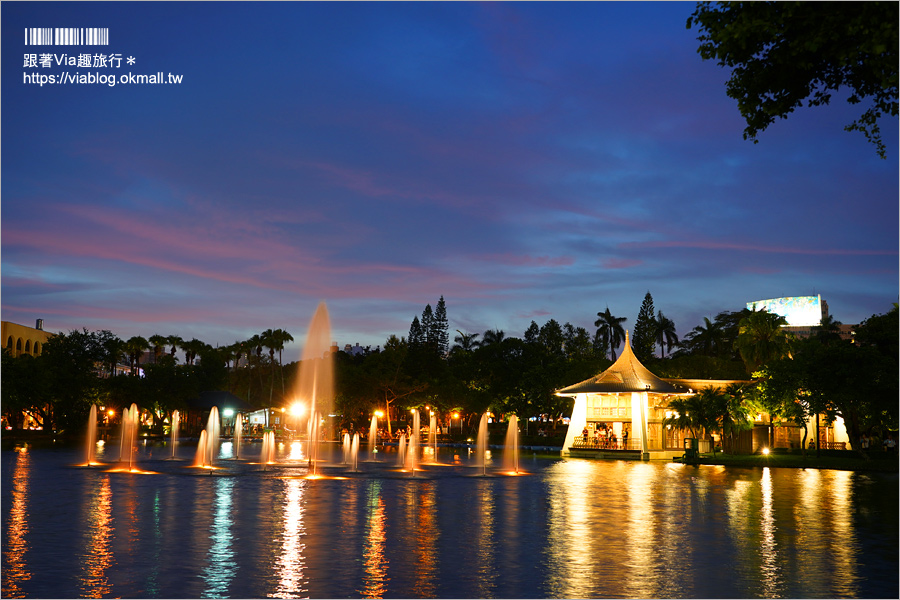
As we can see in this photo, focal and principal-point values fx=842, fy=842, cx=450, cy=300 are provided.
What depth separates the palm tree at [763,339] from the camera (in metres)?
61.4

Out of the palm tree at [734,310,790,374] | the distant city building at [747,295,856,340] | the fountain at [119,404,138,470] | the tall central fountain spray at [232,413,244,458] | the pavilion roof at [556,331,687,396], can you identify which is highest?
the distant city building at [747,295,856,340]

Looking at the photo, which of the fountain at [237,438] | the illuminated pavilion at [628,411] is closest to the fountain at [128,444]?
the fountain at [237,438]

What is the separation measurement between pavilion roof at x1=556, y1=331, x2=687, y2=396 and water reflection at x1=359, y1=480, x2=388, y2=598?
35.0 m

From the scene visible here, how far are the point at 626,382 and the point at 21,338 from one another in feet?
292

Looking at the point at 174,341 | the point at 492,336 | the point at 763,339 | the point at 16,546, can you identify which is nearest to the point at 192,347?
the point at 174,341

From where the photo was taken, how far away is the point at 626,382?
54.6 metres

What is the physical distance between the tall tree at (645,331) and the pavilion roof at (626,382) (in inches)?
1999

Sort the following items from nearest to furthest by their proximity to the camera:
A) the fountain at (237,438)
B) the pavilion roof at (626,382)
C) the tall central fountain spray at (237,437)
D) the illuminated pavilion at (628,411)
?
the fountain at (237,438), the tall central fountain spray at (237,437), the illuminated pavilion at (628,411), the pavilion roof at (626,382)

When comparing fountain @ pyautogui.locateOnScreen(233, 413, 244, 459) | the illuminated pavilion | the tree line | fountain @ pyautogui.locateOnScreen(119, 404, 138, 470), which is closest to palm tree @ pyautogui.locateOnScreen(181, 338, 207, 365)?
the tree line

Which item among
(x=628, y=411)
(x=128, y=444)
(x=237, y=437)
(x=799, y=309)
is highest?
(x=799, y=309)

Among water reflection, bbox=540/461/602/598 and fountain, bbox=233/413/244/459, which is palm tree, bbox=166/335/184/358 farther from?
water reflection, bbox=540/461/602/598

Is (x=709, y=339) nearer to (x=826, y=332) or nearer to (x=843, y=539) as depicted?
(x=826, y=332)

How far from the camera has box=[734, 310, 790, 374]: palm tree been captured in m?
61.4

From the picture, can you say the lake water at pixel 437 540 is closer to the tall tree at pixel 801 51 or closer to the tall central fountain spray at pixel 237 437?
the tall tree at pixel 801 51
